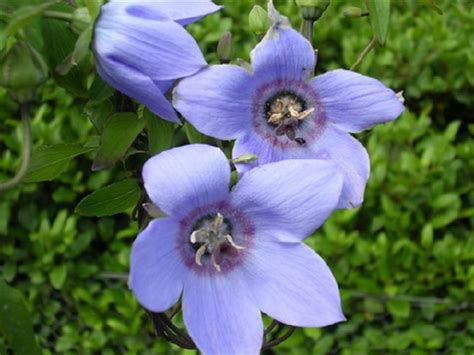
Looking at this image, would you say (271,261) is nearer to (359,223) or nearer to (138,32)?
(138,32)

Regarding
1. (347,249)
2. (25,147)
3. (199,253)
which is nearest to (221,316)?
(199,253)

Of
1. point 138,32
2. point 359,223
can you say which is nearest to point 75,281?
point 359,223

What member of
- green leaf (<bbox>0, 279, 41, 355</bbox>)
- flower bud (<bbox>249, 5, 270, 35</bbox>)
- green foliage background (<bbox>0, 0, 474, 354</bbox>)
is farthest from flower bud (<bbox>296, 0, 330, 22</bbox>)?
green foliage background (<bbox>0, 0, 474, 354</bbox>)

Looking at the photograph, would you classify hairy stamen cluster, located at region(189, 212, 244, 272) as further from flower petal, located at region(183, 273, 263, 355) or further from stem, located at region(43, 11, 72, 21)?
stem, located at region(43, 11, 72, 21)

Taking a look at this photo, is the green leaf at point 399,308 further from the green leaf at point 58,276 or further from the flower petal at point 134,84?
the flower petal at point 134,84

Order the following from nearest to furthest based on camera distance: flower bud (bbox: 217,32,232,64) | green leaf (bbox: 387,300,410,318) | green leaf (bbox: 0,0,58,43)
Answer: green leaf (bbox: 0,0,58,43) < flower bud (bbox: 217,32,232,64) < green leaf (bbox: 387,300,410,318)

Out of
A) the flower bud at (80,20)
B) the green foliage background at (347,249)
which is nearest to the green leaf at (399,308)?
the green foliage background at (347,249)
